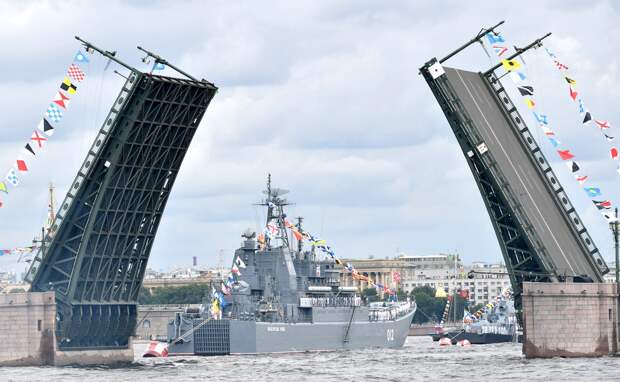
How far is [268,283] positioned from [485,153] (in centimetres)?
2925

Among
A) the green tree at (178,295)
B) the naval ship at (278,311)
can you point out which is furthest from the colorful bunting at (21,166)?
the green tree at (178,295)

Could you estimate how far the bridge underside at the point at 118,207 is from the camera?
51.0m

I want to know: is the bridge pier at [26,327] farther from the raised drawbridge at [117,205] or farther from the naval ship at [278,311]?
the naval ship at [278,311]

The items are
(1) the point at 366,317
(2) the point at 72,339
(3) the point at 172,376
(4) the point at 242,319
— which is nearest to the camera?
(3) the point at 172,376

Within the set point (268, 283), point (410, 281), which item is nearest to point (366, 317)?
point (268, 283)

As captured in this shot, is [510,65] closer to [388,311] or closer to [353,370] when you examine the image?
[353,370]

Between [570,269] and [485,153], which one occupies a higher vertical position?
[485,153]

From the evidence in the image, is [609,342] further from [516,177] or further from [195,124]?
[195,124]

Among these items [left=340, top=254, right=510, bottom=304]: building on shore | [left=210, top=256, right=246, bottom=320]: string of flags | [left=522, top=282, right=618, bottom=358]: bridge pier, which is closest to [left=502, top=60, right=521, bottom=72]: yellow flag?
[left=522, top=282, right=618, bottom=358]: bridge pier

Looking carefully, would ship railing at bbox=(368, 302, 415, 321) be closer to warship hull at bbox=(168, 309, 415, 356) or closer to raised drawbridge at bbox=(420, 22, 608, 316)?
warship hull at bbox=(168, 309, 415, 356)

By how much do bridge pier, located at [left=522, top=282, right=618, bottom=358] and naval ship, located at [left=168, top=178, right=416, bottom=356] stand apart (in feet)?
81.5

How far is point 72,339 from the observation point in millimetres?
56188

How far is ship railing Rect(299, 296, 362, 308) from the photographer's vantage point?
79625 millimetres

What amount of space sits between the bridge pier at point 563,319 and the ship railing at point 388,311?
33616 millimetres
